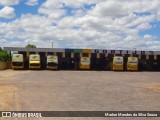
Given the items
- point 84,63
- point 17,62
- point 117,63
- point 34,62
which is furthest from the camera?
point 84,63

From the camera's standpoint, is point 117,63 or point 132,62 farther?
point 132,62

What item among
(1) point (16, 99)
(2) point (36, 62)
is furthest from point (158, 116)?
(2) point (36, 62)

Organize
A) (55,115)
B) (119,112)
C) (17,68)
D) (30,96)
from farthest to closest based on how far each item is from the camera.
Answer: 1. (17,68)
2. (30,96)
3. (119,112)
4. (55,115)

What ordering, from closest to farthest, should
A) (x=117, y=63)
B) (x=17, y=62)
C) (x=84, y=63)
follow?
(x=17, y=62) < (x=117, y=63) < (x=84, y=63)

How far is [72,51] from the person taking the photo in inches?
2384

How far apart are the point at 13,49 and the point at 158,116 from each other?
1981 inches

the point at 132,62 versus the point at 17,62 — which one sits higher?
the point at 17,62

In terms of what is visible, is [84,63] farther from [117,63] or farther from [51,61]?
[51,61]

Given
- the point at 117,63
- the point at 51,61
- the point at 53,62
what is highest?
the point at 51,61

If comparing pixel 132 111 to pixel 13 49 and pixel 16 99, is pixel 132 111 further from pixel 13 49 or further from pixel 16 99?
pixel 13 49

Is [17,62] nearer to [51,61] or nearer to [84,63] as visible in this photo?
[51,61]

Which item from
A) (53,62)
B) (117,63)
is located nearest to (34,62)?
(53,62)

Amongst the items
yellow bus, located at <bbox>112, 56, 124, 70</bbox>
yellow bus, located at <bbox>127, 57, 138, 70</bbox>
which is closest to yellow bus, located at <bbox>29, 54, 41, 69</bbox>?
yellow bus, located at <bbox>112, 56, 124, 70</bbox>

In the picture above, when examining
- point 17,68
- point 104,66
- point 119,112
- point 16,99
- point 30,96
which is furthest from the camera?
point 104,66
